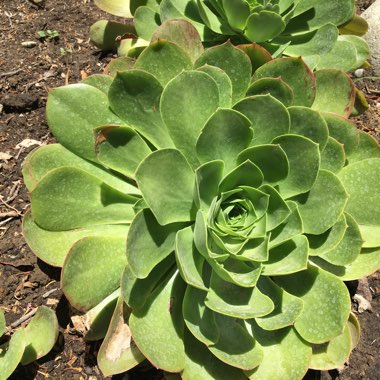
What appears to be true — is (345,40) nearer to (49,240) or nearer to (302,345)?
(302,345)

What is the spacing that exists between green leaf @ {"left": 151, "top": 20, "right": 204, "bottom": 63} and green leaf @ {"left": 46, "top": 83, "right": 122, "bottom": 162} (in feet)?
0.82

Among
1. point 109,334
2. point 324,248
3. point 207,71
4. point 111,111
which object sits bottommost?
point 109,334

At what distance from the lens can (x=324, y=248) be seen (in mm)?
1248

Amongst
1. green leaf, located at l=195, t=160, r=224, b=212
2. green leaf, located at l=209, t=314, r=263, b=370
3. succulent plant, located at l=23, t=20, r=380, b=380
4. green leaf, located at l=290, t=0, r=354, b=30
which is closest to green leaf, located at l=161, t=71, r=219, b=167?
succulent plant, located at l=23, t=20, r=380, b=380

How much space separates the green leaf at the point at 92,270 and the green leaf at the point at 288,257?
1.27ft

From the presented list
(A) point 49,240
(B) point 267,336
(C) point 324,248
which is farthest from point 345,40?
(A) point 49,240

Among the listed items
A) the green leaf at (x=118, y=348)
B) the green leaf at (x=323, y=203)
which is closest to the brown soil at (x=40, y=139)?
the green leaf at (x=118, y=348)

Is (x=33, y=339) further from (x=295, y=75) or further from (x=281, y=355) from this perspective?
(x=295, y=75)

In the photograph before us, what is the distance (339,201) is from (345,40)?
0.78 metres

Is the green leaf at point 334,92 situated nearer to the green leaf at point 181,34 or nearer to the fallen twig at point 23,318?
the green leaf at point 181,34

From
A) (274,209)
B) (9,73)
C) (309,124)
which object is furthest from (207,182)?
(9,73)

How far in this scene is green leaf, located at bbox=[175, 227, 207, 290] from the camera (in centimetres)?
109

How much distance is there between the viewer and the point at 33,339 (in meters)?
1.49

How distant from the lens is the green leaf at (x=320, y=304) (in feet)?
4.03
